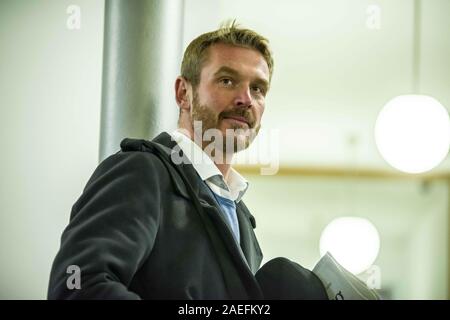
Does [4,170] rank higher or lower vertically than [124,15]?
lower

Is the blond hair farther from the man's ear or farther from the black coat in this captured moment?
the black coat

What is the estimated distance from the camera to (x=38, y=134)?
4.33ft

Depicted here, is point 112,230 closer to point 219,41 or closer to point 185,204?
point 185,204

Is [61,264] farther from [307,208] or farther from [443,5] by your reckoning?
[307,208]

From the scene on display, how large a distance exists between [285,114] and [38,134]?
2.36 m

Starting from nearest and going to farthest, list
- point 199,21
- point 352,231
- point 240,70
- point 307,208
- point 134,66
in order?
1. point 240,70
2. point 134,66
3. point 199,21
4. point 352,231
5. point 307,208

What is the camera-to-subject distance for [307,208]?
5.33 m

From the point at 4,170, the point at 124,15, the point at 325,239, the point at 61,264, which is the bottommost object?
the point at 325,239

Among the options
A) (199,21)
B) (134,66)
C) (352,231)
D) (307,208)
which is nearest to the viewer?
(134,66)

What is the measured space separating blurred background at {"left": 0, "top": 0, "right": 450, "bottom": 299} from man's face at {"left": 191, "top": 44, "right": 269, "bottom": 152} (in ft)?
0.51

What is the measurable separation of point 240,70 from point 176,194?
286 millimetres

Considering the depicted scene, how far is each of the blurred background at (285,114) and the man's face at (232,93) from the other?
15 cm

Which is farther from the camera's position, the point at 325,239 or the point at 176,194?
the point at 325,239
